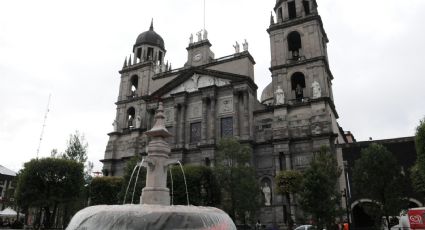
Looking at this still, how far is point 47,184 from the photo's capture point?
30.5 m

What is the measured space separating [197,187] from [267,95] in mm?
30231

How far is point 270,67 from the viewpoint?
38188 mm

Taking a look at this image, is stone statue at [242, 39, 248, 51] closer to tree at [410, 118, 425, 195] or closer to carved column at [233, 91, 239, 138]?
carved column at [233, 91, 239, 138]

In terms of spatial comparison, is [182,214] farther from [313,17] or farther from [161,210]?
[313,17]

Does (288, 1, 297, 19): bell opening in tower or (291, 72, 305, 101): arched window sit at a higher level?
(288, 1, 297, 19): bell opening in tower

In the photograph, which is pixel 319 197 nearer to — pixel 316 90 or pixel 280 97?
pixel 316 90

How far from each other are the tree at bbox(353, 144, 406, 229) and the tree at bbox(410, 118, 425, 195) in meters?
1.18

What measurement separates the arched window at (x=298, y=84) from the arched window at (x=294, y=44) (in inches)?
90.8

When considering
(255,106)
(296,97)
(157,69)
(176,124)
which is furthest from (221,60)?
(157,69)

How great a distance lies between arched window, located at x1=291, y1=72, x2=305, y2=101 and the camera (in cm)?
3712

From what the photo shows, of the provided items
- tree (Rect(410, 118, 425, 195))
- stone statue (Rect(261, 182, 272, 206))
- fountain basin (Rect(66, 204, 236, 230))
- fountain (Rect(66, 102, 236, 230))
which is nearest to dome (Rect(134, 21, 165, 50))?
stone statue (Rect(261, 182, 272, 206))

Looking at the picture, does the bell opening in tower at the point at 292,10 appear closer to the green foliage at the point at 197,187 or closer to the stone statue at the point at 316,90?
A: the stone statue at the point at 316,90

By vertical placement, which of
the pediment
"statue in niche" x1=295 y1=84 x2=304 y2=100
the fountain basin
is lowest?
the fountain basin

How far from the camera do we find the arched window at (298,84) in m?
37.1
